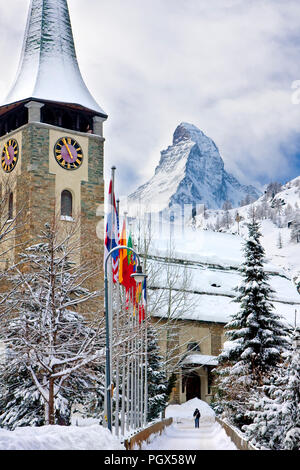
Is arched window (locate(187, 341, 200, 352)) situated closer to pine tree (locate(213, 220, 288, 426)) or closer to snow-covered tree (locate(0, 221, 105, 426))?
pine tree (locate(213, 220, 288, 426))

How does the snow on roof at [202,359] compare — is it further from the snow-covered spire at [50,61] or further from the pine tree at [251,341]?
the snow-covered spire at [50,61]

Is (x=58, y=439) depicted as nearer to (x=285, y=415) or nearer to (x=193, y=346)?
(x=285, y=415)

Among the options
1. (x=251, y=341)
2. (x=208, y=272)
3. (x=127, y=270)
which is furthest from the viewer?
(x=208, y=272)

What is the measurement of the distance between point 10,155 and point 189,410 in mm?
19067

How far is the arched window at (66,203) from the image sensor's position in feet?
135

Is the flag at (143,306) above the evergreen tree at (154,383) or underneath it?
above

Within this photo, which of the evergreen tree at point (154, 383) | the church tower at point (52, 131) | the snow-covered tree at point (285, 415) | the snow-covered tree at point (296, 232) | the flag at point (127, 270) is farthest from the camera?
the snow-covered tree at point (296, 232)


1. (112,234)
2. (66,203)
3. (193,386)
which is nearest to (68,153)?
(66,203)

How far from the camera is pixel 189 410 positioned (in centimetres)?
4591

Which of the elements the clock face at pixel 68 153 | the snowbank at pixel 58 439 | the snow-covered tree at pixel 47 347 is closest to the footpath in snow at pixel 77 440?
the snowbank at pixel 58 439

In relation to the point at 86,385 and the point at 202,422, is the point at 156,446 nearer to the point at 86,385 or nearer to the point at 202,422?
the point at 86,385

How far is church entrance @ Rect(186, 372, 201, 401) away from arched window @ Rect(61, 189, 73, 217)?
52.6ft

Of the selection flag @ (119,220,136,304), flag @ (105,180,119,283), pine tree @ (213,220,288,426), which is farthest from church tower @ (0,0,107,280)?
flag @ (105,180,119,283)
